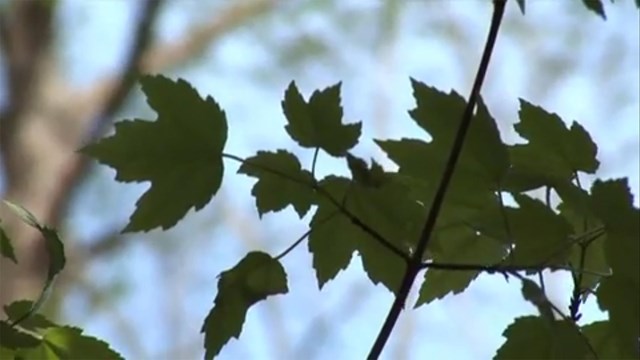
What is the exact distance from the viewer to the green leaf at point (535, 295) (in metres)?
0.31

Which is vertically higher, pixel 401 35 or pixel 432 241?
pixel 401 35

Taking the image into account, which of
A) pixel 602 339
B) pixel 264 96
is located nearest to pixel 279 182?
pixel 602 339

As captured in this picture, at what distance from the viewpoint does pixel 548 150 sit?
1.24 feet

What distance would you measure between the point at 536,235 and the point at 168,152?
13cm

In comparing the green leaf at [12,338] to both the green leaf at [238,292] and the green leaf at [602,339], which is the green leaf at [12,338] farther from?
the green leaf at [602,339]

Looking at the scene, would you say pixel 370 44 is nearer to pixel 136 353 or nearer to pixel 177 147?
pixel 136 353

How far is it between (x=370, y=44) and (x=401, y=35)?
0.10 metres

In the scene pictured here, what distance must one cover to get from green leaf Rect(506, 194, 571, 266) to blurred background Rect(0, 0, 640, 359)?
213cm

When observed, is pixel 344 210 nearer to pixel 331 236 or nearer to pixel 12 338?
pixel 331 236

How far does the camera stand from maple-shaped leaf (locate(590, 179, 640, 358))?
1.06ft

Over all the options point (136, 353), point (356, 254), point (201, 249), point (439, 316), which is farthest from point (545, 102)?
point (356, 254)

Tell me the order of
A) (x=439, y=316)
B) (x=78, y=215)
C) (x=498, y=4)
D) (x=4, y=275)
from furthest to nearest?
(x=439, y=316) → (x=78, y=215) → (x=4, y=275) → (x=498, y=4)

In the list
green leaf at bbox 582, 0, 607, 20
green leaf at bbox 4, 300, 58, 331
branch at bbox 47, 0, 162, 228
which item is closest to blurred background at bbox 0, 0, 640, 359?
branch at bbox 47, 0, 162, 228

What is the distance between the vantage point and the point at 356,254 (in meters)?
0.38
